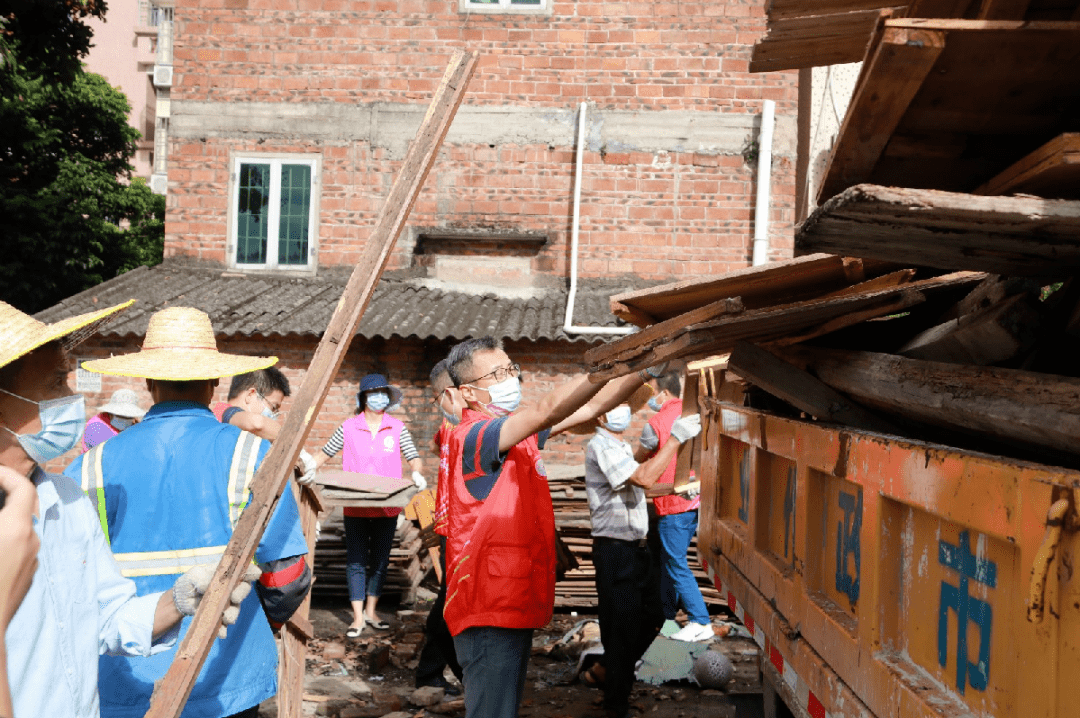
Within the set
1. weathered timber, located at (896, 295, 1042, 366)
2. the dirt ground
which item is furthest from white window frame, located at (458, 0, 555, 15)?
weathered timber, located at (896, 295, 1042, 366)

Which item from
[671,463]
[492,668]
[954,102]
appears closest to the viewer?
[954,102]

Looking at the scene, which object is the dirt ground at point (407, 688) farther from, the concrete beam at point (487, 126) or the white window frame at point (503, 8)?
the white window frame at point (503, 8)

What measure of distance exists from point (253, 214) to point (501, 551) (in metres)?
9.23

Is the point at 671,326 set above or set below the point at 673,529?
above

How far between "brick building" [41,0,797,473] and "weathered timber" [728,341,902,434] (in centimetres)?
785

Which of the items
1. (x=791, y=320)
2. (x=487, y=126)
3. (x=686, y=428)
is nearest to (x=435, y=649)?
(x=686, y=428)

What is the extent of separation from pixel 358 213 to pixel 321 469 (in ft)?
14.6

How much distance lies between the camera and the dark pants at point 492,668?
3490 mm

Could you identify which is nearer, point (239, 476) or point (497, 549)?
point (239, 476)

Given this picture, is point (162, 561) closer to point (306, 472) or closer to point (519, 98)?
point (306, 472)

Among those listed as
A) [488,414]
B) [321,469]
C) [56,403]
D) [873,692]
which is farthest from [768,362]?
[321,469]

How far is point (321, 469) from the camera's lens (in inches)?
319

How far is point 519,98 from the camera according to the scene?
36.9 feet

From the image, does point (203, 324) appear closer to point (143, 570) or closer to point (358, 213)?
point (143, 570)
